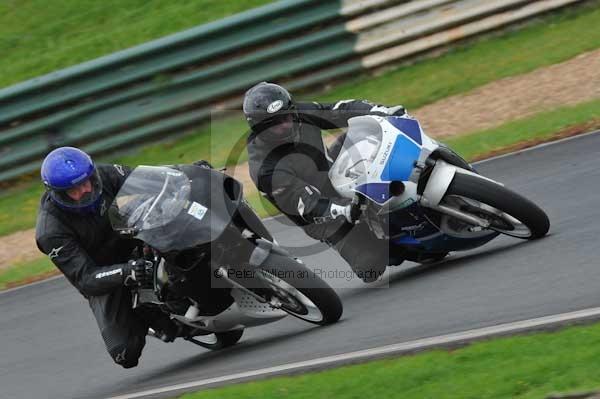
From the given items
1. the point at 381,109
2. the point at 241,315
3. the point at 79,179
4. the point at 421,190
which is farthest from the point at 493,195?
the point at 79,179

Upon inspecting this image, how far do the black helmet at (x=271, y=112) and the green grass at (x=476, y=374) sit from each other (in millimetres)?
1946

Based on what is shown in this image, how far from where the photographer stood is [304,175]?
7797mm

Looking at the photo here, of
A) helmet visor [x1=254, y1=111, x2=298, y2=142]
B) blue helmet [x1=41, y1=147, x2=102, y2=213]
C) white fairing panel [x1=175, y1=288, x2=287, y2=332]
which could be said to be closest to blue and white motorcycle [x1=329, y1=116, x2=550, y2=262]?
helmet visor [x1=254, y1=111, x2=298, y2=142]

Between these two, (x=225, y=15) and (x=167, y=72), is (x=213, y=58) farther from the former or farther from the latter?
(x=225, y=15)

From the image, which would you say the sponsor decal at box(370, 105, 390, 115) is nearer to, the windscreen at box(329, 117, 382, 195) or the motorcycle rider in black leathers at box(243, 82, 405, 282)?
the motorcycle rider in black leathers at box(243, 82, 405, 282)

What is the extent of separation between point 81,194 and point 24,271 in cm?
468

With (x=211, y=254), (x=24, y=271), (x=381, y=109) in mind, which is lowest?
(x=24, y=271)

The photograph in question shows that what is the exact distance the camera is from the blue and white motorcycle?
282 inches

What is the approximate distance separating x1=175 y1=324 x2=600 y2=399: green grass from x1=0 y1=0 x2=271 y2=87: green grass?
9.87 m

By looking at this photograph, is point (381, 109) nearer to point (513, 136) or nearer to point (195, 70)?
point (513, 136)

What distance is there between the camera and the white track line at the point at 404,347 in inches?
229

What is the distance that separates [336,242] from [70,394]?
7.04 ft

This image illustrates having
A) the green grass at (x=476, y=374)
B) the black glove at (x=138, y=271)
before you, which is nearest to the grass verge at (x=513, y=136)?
the black glove at (x=138, y=271)

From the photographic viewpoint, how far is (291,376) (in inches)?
253
